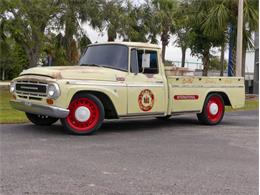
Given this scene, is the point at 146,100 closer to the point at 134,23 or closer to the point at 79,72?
the point at 79,72

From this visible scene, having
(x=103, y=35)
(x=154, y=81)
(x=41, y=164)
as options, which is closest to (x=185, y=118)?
(x=154, y=81)

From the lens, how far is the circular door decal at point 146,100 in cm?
1016

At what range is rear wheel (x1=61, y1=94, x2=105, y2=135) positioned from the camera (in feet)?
30.5

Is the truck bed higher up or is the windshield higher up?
the windshield

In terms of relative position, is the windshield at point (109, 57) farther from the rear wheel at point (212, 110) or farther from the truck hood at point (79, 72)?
the rear wheel at point (212, 110)

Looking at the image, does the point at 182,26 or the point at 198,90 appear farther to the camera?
the point at 182,26

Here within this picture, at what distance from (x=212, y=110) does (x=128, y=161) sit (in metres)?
5.67

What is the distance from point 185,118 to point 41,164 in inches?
311

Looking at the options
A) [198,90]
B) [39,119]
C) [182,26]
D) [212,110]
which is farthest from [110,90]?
[182,26]

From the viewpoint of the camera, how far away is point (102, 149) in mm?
7770

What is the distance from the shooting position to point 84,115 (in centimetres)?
940

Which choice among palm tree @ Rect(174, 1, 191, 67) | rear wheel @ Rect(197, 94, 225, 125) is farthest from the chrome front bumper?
palm tree @ Rect(174, 1, 191, 67)

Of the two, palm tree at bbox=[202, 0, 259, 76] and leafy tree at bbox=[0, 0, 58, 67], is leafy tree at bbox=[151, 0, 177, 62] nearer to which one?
palm tree at bbox=[202, 0, 259, 76]

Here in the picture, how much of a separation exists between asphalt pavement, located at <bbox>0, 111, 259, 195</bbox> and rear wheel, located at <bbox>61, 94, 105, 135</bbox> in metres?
0.26
